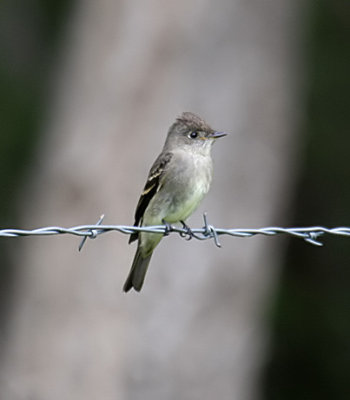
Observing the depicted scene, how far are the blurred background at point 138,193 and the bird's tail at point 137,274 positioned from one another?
1990 mm

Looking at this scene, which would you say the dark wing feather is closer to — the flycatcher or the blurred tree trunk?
the flycatcher

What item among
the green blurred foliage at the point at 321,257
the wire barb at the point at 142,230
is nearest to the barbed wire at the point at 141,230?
the wire barb at the point at 142,230

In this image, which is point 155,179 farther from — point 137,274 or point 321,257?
point 321,257

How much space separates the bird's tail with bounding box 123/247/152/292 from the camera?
6246mm

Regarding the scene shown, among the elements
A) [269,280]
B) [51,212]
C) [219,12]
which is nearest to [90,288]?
[51,212]

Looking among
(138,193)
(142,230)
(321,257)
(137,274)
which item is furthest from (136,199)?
(142,230)

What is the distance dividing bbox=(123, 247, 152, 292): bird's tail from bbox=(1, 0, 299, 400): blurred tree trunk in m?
1.98

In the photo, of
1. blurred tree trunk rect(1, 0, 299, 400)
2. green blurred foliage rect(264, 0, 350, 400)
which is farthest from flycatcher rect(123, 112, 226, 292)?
green blurred foliage rect(264, 0, 350, 400)

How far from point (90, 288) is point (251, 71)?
2445 millimetres

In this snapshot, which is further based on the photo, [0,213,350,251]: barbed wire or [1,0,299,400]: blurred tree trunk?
[1,0,299,400]: blurred tree trunk

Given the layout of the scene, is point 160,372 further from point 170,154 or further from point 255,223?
point 170,154

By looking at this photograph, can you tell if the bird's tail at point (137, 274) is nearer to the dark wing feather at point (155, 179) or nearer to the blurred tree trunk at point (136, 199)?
the dark wing feather at point (155, 179)

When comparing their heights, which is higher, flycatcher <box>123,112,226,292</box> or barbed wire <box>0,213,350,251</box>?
flycatcher <box>123,112,226,292</box>

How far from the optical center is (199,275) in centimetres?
868
